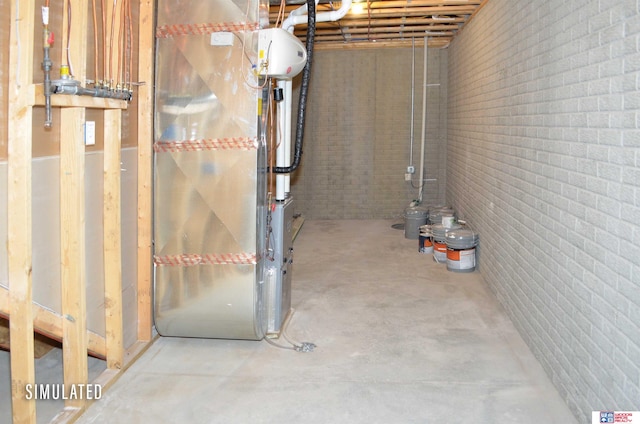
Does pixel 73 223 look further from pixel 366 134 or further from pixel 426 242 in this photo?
pixel 366 134

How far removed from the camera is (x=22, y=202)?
121 inches

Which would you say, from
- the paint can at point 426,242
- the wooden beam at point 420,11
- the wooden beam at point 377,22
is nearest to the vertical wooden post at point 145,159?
the wooden beam at point 420,11

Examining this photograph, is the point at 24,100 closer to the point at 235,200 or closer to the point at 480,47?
the point at 235,200

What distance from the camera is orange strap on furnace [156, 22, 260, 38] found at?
4391 millimetres

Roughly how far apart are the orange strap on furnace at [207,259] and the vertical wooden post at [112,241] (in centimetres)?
55

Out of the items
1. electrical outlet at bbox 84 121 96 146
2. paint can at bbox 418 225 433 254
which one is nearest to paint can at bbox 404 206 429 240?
paint can at bbox 418 225 433 254

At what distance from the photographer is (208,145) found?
4.48m

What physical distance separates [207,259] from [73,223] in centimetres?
122

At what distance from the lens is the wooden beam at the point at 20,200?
301 cm

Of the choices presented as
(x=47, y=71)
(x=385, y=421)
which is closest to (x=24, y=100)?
(x=47, y=71)

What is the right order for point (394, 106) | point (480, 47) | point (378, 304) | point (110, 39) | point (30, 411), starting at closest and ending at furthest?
point (30, 411), point (110, 39), point (378, 304), point (480, 47), point (394, 106)

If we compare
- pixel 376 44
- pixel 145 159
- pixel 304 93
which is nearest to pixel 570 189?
pixel 304 93

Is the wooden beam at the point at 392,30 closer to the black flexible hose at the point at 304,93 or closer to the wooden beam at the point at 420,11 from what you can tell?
the wooden beam at the point at 420,11

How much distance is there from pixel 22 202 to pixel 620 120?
291cm
